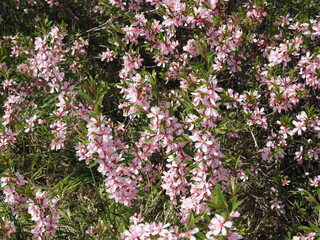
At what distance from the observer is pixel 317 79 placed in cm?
311

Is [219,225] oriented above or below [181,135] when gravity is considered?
below

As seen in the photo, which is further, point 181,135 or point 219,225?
point 181,135

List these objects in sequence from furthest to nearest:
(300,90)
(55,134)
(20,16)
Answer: (20,16), (55,134), (300,90)

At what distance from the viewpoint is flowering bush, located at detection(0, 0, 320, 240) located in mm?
2359

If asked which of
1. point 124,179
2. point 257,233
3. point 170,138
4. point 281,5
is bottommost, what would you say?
point 257,233

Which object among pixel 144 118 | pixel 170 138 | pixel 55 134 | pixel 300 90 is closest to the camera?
pixel 170 138

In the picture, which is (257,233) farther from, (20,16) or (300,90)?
(20,16)

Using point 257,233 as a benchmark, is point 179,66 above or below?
above

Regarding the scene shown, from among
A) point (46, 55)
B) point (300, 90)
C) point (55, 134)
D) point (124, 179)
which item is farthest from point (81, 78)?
point (300, 90)

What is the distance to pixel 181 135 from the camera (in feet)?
7.77

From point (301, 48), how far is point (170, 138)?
6.25ft

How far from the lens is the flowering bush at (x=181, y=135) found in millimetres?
2359

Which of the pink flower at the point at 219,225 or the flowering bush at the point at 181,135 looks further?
the flowering bush at the point at 181,135

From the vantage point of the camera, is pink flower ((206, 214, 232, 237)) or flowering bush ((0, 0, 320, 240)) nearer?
pink flower ((206, 214, 232, 237))
